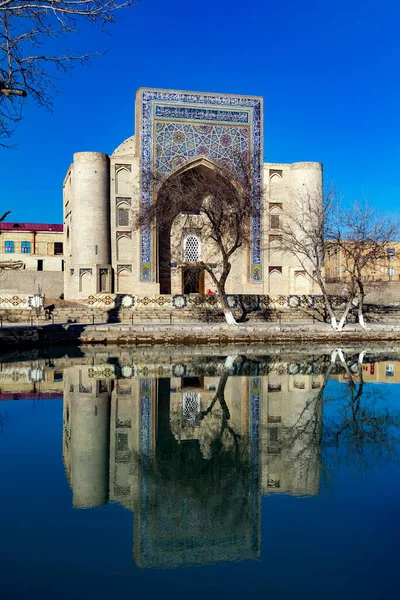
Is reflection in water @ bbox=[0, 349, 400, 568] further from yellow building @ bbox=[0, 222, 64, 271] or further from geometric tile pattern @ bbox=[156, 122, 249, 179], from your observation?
yellow building @ bbox=[0, 222, 64, 271]

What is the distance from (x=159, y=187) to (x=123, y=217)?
7.69ft

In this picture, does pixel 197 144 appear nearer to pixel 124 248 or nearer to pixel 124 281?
pixel 124 248

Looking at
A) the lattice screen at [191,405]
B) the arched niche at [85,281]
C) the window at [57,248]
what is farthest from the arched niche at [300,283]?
the window at [57,248]

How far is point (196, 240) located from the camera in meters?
24.7

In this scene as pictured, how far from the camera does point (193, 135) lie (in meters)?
23.1

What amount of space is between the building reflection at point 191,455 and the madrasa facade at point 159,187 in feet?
43.6

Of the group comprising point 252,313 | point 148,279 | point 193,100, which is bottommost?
point 252,313

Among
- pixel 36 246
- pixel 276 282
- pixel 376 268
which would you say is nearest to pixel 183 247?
pixel 276 282

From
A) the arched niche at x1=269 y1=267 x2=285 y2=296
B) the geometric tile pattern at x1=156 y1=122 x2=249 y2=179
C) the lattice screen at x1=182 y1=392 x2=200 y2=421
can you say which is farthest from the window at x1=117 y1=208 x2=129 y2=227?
the lattice screen at x1=182 y1=392 x2=200 y2=421

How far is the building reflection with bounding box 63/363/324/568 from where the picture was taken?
396 cm

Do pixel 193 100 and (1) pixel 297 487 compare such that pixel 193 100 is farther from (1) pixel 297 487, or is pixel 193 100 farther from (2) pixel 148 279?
(1) pixel 297 487

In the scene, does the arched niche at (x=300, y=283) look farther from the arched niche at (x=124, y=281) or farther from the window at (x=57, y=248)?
the window at (x=57, y=248)

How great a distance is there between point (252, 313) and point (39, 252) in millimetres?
17077

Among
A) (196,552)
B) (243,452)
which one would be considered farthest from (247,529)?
(243,452)
